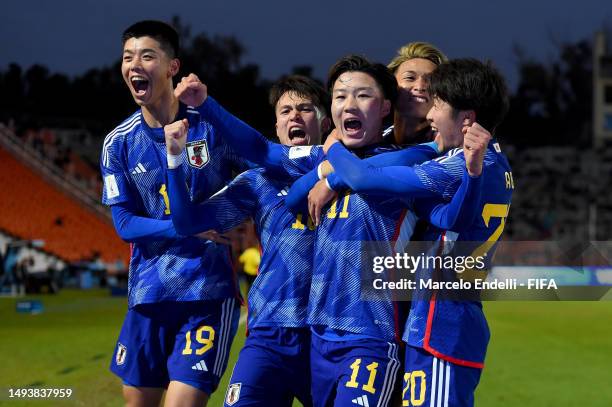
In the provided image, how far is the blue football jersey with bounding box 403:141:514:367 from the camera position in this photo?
12.2 ft

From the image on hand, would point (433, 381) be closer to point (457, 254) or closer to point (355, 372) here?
point (355, 372)

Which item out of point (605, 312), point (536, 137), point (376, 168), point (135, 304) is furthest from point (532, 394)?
point (536, 137)

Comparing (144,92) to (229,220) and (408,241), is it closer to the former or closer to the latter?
(229,220)

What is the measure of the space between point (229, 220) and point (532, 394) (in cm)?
587

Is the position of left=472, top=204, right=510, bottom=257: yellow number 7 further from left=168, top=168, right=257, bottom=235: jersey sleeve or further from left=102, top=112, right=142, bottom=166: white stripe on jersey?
left=102, top=112, right=142, bottom=166: white stripe on jersey

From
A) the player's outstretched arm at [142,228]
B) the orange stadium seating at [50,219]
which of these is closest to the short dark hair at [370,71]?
the player's outstretched arm at [142,228]

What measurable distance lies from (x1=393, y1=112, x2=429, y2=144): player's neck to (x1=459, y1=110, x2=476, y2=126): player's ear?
1.38ft

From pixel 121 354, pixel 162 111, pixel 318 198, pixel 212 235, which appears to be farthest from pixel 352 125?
pixel 121 354

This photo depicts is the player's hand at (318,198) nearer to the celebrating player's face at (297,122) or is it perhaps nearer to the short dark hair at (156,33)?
the celebrating player's face at (297,122)

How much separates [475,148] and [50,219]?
2921 centimetres

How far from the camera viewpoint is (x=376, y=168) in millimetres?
3852

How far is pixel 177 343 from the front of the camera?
482 centimetres

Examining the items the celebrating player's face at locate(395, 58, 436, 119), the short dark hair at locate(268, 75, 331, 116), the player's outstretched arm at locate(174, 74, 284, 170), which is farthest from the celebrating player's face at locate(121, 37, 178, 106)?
the celebrating player's face at locate(395, 58, 436, 119)

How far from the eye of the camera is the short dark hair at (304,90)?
188 inches
